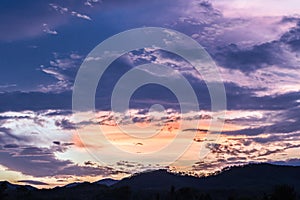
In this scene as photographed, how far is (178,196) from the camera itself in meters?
122

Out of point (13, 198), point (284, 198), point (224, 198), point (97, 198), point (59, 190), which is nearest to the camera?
point (284, 198)

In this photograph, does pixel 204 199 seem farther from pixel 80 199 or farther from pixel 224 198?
pixel 224 198

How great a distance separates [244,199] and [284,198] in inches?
1304

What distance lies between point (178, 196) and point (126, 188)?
3016cm

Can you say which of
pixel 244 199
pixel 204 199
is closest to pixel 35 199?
pixel 204 199

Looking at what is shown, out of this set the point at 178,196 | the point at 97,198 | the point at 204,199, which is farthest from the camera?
the point at 97,198

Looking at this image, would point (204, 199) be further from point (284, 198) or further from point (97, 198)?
point (97, 198)

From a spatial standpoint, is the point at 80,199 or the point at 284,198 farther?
the point at 80,199

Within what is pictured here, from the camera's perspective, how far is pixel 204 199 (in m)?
99.7

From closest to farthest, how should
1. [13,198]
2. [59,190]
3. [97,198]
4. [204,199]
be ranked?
[204,199] < [13,198] < [97,198] < [59,190]

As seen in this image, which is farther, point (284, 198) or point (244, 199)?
point (244, 199)

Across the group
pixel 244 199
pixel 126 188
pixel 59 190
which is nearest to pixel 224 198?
pixel 126 188

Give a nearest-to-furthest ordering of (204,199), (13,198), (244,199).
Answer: (244,199), (204,199), (13,198)

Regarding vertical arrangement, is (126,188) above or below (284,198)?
above
